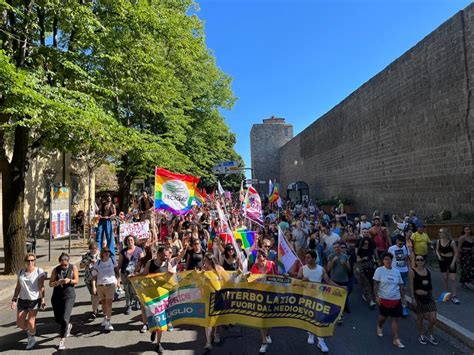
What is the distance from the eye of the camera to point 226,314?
6.01 metres

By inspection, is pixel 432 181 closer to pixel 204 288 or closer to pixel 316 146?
pixel 204 288

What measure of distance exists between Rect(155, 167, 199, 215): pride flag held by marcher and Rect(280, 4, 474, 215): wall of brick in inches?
411

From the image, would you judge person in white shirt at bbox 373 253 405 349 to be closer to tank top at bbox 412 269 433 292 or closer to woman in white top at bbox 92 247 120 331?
tank top at bbox 412 269 433 292

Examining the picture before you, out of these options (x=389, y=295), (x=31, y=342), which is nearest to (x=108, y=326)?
(x=31, y=342)

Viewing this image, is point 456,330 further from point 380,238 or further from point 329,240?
point 329,240

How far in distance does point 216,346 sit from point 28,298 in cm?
304

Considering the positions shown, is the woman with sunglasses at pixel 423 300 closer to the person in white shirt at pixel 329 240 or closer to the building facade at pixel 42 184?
the person in white shirt at pixel 329 240

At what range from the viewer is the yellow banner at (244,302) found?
5.87 meters

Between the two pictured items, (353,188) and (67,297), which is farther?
(353,188)

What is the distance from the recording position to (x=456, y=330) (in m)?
6.36

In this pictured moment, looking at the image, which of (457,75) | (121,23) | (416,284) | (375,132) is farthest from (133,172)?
(416,284)

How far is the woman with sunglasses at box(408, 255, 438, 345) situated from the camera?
20.1 feet

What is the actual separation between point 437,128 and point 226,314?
45.4 ft

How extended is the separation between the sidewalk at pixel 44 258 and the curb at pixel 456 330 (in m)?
8.90
